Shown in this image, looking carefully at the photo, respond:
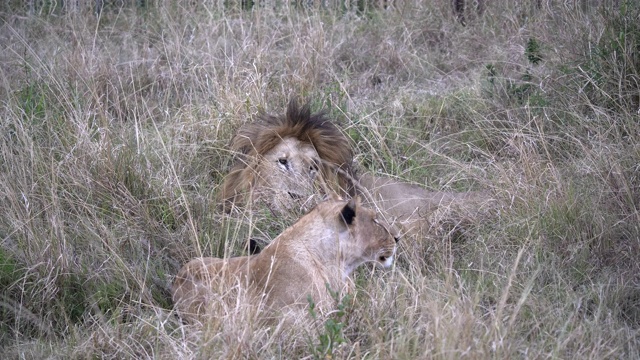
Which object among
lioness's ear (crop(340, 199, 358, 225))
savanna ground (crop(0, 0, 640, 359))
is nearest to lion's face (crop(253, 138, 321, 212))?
savanna ground (crop(0, 0, 640, 359))

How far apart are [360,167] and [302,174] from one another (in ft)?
2.36

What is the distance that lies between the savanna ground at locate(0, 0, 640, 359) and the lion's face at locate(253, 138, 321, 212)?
20 cm

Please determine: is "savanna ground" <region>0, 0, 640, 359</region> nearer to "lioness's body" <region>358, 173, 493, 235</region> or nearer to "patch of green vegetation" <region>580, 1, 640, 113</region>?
"patch of green vegetation" <region>580, 1, 640, 113</region>

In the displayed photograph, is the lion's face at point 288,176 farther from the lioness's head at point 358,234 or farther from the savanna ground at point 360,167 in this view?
the lioness's head at point 358,234

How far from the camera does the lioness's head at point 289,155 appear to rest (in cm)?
593

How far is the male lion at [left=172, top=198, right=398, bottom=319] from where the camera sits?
13.9 feet

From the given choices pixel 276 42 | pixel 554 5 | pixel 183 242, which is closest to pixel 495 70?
pixel 554 5

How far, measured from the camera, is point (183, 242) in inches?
209

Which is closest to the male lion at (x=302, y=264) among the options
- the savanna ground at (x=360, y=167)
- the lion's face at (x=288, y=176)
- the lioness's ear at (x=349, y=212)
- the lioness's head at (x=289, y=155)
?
the lioness's ear at (x=349, y=212)

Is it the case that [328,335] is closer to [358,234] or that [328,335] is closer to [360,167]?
[358,234]

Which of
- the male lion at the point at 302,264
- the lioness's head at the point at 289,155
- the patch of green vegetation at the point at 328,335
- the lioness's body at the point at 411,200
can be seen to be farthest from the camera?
the lioness's head at the point at 289,155

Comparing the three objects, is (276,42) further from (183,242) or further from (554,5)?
(183,242)

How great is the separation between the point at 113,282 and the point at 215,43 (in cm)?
399

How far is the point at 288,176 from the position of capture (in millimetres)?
5902
